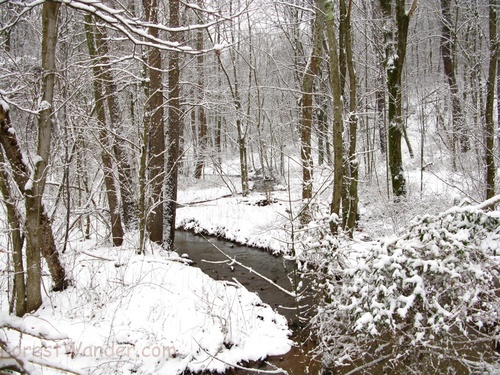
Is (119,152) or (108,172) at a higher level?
(119,152)

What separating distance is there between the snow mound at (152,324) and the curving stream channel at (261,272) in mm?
252

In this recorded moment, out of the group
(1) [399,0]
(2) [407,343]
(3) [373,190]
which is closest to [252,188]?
(3) [373,190]

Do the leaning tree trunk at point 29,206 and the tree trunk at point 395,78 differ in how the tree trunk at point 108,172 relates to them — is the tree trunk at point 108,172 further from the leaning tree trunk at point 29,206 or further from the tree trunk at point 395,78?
the tree trunk at point 395,78

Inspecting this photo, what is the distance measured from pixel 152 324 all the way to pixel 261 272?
3972mm

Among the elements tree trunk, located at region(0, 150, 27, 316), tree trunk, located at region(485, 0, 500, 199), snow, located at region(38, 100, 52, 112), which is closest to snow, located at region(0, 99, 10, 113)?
snow, located at region(38, 100, 52, 112)

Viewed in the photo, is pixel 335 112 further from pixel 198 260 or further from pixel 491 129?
pixel 198 260

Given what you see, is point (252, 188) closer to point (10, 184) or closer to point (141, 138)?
point (141, 138)

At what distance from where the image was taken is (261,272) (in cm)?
884

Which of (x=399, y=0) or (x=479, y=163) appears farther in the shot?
(x=479, y=163)

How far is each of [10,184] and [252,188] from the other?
1460 centimetres

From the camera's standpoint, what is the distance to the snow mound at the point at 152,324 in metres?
4.59

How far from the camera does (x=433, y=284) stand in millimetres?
3391

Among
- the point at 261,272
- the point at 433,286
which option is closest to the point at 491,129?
the point at 261,272

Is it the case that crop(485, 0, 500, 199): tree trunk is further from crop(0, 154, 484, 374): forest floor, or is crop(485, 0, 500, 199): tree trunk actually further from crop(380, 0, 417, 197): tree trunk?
crop(380, 0, 417, 197): tree trunk
